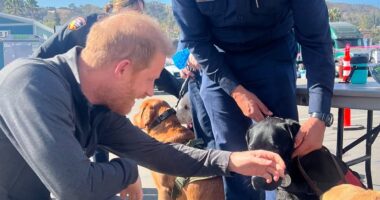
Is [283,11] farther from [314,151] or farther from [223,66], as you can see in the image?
[314,151]

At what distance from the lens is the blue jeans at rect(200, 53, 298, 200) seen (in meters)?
2.75

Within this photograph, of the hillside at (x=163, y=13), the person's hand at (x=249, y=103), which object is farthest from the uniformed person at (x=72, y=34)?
the hillside at (x=163, y=13)

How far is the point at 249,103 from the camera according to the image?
2.66 m

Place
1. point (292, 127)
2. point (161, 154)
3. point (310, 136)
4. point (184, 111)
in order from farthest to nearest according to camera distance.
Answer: point (184, 111), point (292, 127), point (310, 136), point (161, 154)

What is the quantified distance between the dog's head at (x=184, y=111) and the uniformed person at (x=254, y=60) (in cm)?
87

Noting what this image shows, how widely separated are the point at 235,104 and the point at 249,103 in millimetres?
201

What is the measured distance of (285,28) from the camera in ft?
9.10

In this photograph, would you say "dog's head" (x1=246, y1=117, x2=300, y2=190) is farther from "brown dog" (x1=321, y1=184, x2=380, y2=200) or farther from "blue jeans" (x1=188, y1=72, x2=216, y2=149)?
"brown dog" (x1=321, y1=184, x2=380, y2=200)

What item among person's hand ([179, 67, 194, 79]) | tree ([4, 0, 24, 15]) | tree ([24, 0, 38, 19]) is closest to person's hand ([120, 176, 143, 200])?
person's hand ([179, 67, 194, 79])

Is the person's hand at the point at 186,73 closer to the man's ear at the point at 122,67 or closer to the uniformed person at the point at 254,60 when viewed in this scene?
the uniformed person at the point at 254,60

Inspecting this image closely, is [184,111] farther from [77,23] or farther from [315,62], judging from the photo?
[315,62]

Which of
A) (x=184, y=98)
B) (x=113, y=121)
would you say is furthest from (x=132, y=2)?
(x=113, y=121)

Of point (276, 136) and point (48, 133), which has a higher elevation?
point (48, 133)

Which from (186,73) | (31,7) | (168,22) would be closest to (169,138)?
(186,73)
